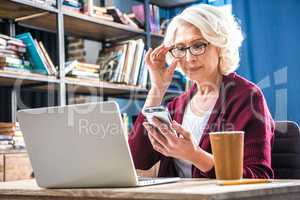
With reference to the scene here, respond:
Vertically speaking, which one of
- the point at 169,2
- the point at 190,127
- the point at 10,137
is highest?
the point at 169,2

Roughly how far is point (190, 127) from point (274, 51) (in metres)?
1.64

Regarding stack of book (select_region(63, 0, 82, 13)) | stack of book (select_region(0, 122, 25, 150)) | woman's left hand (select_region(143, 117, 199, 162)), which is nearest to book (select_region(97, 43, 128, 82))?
stack of book (select_region(63, 0, 82, 13))

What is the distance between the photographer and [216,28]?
1707 mm

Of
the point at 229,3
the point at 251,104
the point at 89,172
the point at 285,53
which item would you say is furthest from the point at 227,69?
the point at 229,3

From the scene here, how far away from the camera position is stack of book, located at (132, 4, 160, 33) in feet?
11.4

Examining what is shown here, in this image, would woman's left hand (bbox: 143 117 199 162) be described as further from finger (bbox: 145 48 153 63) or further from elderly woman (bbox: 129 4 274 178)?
finger (bbox: 145 48 153 63)

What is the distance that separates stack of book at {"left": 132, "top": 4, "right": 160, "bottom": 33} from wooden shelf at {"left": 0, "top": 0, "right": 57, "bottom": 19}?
0.87 m

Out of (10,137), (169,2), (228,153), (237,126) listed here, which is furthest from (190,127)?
(169,2)

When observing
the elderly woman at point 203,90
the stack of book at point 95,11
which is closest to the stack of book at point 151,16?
the stack of book at point 95,11

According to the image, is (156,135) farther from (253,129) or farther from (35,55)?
(35,55)

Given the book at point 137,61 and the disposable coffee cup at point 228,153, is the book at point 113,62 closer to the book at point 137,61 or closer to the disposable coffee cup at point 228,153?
the book at point 137,61

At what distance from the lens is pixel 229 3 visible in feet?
11.2

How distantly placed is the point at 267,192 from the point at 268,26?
2.40 m

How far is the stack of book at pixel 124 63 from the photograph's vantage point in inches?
125
